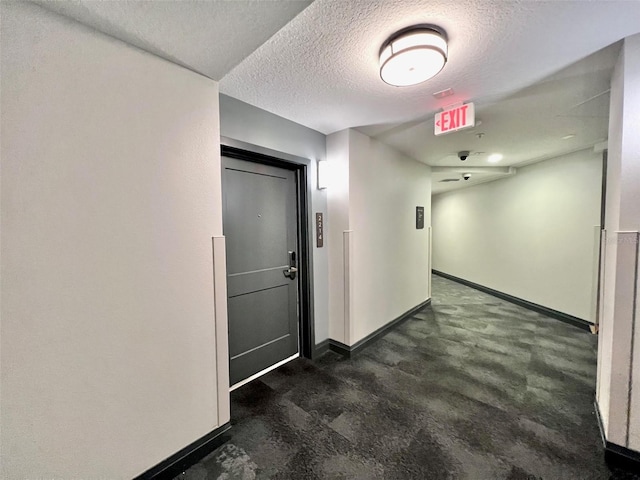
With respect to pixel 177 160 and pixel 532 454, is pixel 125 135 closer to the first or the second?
pixel 177 160

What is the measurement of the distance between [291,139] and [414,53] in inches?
53.9

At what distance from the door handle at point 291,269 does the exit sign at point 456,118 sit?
1.77 metres

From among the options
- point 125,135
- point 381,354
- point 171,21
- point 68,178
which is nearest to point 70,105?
point 125,135

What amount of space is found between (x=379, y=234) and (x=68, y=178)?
9.07 feet

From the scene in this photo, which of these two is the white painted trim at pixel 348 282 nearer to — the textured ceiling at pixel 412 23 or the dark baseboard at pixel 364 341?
the dark baseboard at pixel 364 341

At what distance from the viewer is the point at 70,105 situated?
111cm

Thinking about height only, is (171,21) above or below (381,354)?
above

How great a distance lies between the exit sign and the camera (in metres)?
1.95

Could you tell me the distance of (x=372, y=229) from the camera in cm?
301

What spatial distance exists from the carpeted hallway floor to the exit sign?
7.22 ft

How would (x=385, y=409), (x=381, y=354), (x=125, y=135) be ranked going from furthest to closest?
(x=381, y=354) → (x=385, y=409) → (x=125, y=135)

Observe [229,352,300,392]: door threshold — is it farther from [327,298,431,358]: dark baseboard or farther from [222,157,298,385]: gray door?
[327,298,431,358]: dark baseboard

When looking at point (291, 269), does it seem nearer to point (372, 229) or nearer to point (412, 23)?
point (372, 229)

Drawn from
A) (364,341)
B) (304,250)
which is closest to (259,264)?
(304,250)
